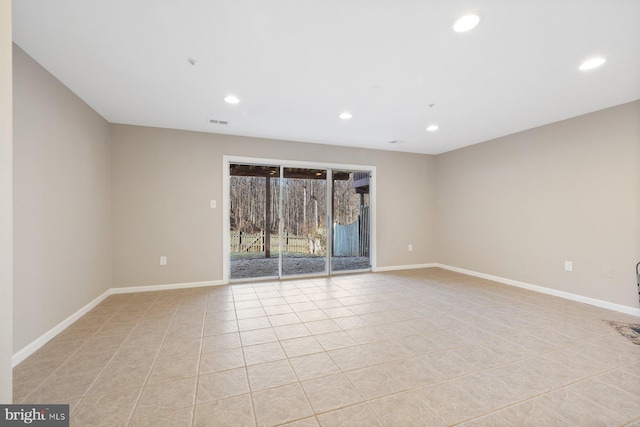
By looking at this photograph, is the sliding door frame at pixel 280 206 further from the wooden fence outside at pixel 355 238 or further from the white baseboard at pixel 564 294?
the white baseboard at pixel 564 294

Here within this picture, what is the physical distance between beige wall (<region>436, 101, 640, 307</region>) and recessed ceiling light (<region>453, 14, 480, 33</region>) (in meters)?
2.80

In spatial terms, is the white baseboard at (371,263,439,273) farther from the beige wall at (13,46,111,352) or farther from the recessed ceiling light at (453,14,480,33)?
the beige wall at (13,46,111,352)

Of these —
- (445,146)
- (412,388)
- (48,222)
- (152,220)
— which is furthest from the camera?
(445,146)

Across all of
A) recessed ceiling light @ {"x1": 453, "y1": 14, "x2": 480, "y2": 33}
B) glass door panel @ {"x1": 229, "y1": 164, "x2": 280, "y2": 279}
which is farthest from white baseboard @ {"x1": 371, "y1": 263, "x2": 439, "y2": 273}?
recessed ceiling light @ {"x1": 453, "y1": 14, "x2": 480, "y2": 33}

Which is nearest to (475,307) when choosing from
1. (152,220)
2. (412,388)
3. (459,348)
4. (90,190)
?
(459,348)

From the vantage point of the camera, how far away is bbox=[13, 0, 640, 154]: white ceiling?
1.69 m

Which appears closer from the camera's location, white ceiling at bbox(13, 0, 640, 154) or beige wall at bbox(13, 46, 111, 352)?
white ceiling at bbox(13, 0, 640, 154)

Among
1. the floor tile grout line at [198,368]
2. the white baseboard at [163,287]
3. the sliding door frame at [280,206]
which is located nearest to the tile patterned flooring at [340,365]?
the floor tile grout line at [198,368]

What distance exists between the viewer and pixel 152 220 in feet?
12.8

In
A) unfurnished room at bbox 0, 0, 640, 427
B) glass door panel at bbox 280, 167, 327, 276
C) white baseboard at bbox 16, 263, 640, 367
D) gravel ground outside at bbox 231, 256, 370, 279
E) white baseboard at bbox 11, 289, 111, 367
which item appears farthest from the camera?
gravel ground outside at bbox 231, 256, 370, 279

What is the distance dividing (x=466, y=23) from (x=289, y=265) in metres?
4.74

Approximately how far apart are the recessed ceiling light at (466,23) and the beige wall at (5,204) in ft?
7.55

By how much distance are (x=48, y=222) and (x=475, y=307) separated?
4.61m

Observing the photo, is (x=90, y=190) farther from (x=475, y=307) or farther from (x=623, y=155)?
(x=623, y=155)
